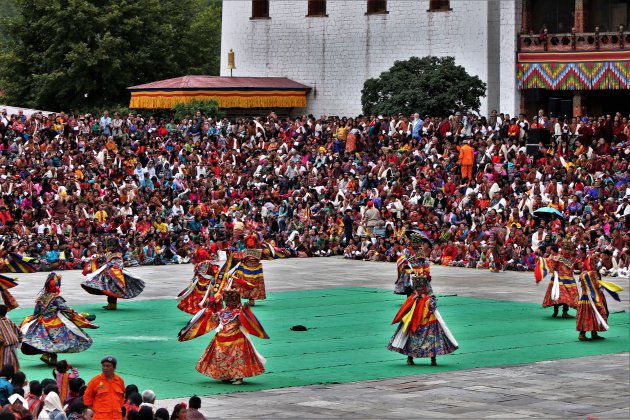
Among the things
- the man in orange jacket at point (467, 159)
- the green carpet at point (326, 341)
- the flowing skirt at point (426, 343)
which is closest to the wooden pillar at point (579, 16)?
the man in orange jacket at point (467, 159)

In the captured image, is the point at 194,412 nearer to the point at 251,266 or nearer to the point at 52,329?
the point at 52,329

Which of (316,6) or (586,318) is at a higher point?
(316,6)

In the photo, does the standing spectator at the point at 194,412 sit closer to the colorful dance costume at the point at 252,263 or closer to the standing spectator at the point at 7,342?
the standing spectator at the point at 7,342

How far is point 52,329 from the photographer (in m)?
19.7

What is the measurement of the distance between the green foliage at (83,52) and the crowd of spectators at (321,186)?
56.8 ft

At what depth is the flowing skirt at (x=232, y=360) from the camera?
18.8 meters

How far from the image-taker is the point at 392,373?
2002 cm

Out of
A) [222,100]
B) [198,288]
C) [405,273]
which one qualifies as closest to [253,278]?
[198,288]

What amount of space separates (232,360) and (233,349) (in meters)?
0.16

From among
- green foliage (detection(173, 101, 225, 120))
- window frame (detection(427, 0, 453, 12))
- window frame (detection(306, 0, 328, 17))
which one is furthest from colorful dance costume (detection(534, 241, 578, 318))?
window frame (detection(306, 0, 328, 17))

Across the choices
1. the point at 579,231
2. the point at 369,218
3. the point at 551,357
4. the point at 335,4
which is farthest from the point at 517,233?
the point at 335,4

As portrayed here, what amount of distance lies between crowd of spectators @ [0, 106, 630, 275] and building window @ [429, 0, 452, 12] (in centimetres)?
774

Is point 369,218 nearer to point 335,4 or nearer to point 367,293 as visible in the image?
point 367,293

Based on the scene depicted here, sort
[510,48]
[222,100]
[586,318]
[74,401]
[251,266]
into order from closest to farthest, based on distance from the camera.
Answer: [74,401], [586,318], [251,266], [510,48], [222,100]
